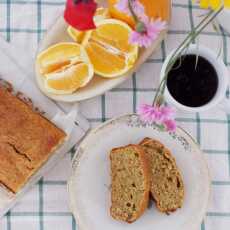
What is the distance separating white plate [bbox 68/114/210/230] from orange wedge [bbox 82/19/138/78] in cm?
11

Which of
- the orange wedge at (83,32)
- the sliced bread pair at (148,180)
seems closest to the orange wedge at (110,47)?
the orange wedge at (83,32)

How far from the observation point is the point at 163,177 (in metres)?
1.13

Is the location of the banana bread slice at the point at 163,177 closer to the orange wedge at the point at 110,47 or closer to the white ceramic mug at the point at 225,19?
the orange wedge at the point at 110,47

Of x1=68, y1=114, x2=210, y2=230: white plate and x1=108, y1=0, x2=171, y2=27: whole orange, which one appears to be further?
x1=68, y1=114, x2=210, y2=230: white plate

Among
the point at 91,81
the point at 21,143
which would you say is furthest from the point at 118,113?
the point at 21,143

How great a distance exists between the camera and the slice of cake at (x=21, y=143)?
44.4 inches

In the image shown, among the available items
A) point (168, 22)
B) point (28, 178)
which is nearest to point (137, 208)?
point (28, 178)

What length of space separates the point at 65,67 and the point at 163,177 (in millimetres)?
291

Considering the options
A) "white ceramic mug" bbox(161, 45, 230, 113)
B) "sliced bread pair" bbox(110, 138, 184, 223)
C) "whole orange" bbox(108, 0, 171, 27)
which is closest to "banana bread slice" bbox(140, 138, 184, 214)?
"sliced bread pair" bbox(110, 138, 184, 223)

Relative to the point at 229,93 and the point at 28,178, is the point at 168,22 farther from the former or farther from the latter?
the point at 28,178

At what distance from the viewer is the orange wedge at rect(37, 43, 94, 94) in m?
1.09

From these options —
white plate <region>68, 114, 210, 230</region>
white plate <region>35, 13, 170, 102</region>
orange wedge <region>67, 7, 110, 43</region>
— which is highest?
orange wedge <region>67, 7, 110, 43</region>

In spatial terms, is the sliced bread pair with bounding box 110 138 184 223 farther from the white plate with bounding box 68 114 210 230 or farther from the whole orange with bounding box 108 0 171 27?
the whole orange with bounding box 108 0 171 27

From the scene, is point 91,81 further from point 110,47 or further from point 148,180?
point 148,180
